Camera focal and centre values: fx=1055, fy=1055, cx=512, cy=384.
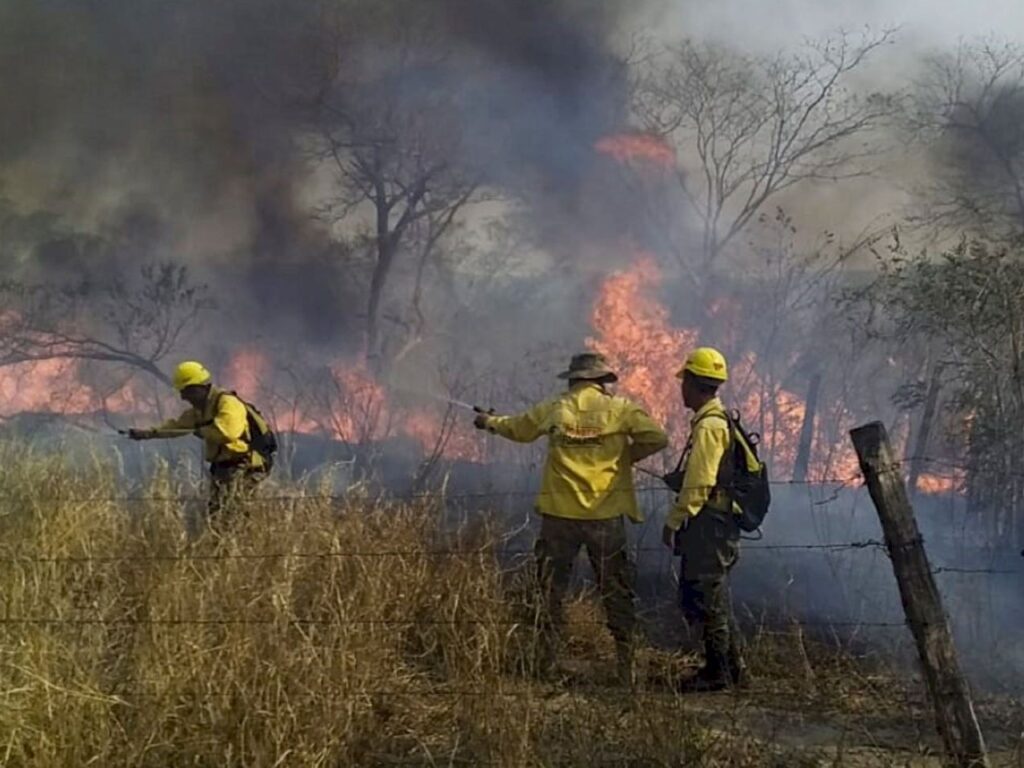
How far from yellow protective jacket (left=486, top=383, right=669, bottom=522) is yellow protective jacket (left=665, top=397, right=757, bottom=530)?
0.87 ft

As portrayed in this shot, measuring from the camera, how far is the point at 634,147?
1361 cm

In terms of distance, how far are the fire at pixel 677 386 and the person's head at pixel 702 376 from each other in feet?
20.1

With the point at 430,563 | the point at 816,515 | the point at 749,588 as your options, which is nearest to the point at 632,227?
the point at 816,515

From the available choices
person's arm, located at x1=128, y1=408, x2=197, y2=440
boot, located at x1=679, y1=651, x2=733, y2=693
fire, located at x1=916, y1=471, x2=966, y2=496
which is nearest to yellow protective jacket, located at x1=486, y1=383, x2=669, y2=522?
boot, located at x1=679, y1=651, x2=733, y2=693

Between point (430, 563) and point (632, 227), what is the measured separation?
883 centimetres

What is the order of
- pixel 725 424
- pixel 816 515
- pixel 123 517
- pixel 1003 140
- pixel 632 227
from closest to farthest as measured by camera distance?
pixel 725 424, pixel 123 517, pixel 816 515, pixel 1003 140, pixel 632 227

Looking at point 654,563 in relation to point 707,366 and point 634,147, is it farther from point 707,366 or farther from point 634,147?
point 634,147

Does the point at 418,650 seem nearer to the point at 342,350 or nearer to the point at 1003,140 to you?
the point at 342,350

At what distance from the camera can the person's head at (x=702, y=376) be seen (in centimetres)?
514

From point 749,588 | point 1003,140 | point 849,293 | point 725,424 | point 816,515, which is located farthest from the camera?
point 1003,140

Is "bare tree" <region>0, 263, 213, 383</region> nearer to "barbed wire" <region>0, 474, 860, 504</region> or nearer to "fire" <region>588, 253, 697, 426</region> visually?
"fire" <region>588, 253, 697, 426</region>

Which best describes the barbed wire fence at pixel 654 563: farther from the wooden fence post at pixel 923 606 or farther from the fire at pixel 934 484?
the fire at pixel 934 484

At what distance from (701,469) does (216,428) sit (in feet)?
11.1

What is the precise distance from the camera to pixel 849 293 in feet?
36.6
